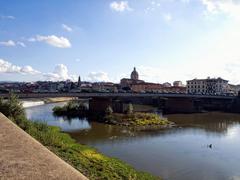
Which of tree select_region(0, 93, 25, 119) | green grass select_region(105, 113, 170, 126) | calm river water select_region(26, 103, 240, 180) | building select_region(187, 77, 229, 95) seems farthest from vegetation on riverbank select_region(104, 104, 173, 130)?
building select_region(187, 77, 229, 95)

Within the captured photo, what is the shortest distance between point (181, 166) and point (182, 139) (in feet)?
45.9

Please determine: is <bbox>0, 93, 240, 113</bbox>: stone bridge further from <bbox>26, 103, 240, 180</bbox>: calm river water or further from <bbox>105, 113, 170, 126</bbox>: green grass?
<bbox>26, 103, 240, 180</bbox>: calm river water

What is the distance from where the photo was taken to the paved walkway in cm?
950

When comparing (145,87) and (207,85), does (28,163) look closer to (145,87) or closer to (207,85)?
(207,85)

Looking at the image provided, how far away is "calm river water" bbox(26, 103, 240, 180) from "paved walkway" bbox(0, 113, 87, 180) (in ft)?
40.3

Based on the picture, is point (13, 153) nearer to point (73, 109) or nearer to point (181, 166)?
point (181, 166)

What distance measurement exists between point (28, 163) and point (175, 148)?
→ 24354 millimetres

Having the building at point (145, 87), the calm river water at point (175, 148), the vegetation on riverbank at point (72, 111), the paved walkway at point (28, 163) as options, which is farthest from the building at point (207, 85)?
the paved walkway at point (28, 163)

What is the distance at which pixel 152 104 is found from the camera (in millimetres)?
97688

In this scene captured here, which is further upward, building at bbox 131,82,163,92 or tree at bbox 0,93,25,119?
building at bbox 131,82,163,92

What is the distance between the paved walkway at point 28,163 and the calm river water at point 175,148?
1229cm

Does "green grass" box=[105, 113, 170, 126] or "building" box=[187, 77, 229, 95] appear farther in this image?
"building" box=[187, 77, 229, 95]

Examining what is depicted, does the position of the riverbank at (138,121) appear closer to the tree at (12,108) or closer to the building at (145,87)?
the tree at (12,108)

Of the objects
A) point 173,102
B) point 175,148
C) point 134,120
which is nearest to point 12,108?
point 175,148
